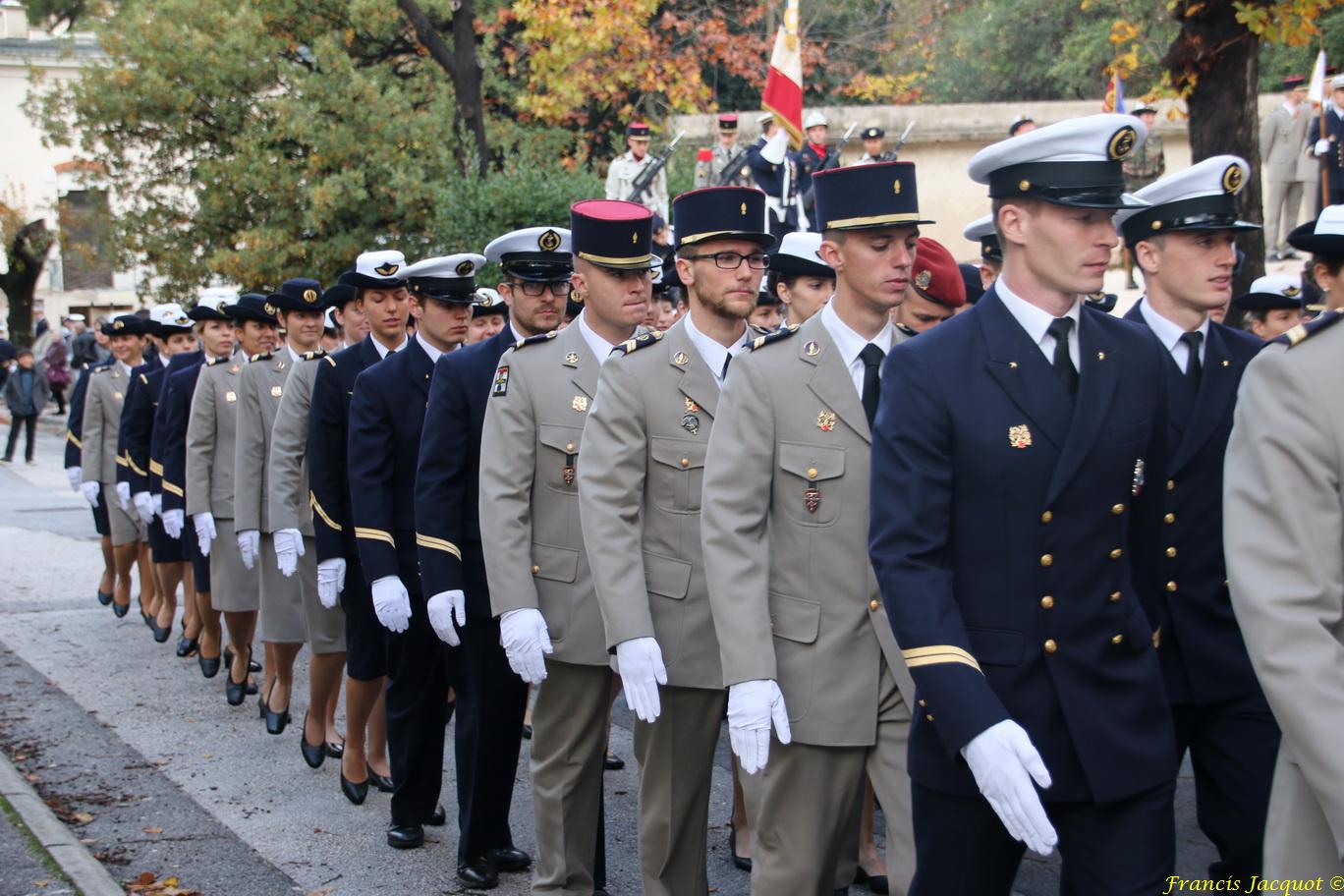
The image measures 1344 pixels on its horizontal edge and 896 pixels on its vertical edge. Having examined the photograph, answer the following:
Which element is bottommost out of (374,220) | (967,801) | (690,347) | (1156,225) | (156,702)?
(156,702)

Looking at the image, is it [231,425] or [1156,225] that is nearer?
[1156,225]

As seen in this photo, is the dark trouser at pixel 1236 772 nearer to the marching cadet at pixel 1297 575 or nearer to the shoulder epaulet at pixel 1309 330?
the marching cadet at pixel 1297 575

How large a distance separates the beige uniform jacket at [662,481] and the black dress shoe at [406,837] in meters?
2.13

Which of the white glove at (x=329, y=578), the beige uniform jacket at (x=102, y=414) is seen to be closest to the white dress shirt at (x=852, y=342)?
the white glove at (x=329, y=578)

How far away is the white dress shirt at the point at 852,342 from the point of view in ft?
14.7

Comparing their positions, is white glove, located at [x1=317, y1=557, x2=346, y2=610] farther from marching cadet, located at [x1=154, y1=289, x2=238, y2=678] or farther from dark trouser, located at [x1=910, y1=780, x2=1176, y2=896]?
dark trouser, located at [x1=910, y1=780, x2=1176, y2=896]

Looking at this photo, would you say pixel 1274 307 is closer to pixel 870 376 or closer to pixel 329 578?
pixel 870 376

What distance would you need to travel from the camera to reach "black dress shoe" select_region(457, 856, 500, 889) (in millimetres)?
6078

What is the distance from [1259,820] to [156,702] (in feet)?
22.8

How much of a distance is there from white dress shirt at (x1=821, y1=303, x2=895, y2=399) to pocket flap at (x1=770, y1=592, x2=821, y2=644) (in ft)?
1.98

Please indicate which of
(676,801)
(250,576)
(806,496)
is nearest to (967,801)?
(806,496)

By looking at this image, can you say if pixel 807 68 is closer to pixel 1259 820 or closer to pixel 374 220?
pixel 374 220

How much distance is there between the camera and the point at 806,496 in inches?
172

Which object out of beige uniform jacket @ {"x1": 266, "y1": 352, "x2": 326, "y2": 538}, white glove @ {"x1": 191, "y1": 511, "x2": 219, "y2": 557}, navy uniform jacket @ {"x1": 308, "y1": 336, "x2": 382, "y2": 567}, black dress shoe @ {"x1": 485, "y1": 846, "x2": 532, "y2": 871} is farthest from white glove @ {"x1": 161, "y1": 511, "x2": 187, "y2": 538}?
black dress shoe @ {"x1": 485, "y1": 846, "x2": 532, "y2": 871}
